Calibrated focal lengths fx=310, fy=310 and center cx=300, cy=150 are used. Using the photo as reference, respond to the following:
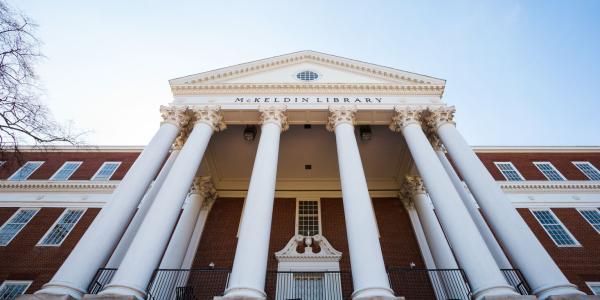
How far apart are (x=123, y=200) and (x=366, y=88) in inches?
521

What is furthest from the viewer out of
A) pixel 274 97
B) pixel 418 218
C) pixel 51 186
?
pixel 51 186

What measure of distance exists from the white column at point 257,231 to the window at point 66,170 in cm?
1805

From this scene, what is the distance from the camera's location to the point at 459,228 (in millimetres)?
11047

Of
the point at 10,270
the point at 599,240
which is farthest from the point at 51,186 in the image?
the point at 599,240

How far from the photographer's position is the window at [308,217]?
20.2 meters

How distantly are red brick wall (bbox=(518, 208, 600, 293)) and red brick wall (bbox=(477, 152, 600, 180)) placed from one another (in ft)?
10.5

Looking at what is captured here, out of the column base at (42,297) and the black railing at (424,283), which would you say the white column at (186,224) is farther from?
the black railing at (424,283)

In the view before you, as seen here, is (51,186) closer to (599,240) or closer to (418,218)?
(418,218)

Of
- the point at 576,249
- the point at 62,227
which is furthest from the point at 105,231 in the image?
the point at 576,249

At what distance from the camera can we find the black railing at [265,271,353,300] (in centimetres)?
1612

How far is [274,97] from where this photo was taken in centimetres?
1752

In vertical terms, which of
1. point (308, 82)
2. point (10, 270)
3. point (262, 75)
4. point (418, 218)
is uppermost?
point (262, 75)

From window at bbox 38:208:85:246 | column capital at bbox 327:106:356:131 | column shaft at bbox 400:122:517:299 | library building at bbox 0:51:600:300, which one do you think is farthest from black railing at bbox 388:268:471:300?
window at bbox 38:208:85:246

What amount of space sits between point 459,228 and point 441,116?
699 centimetres
